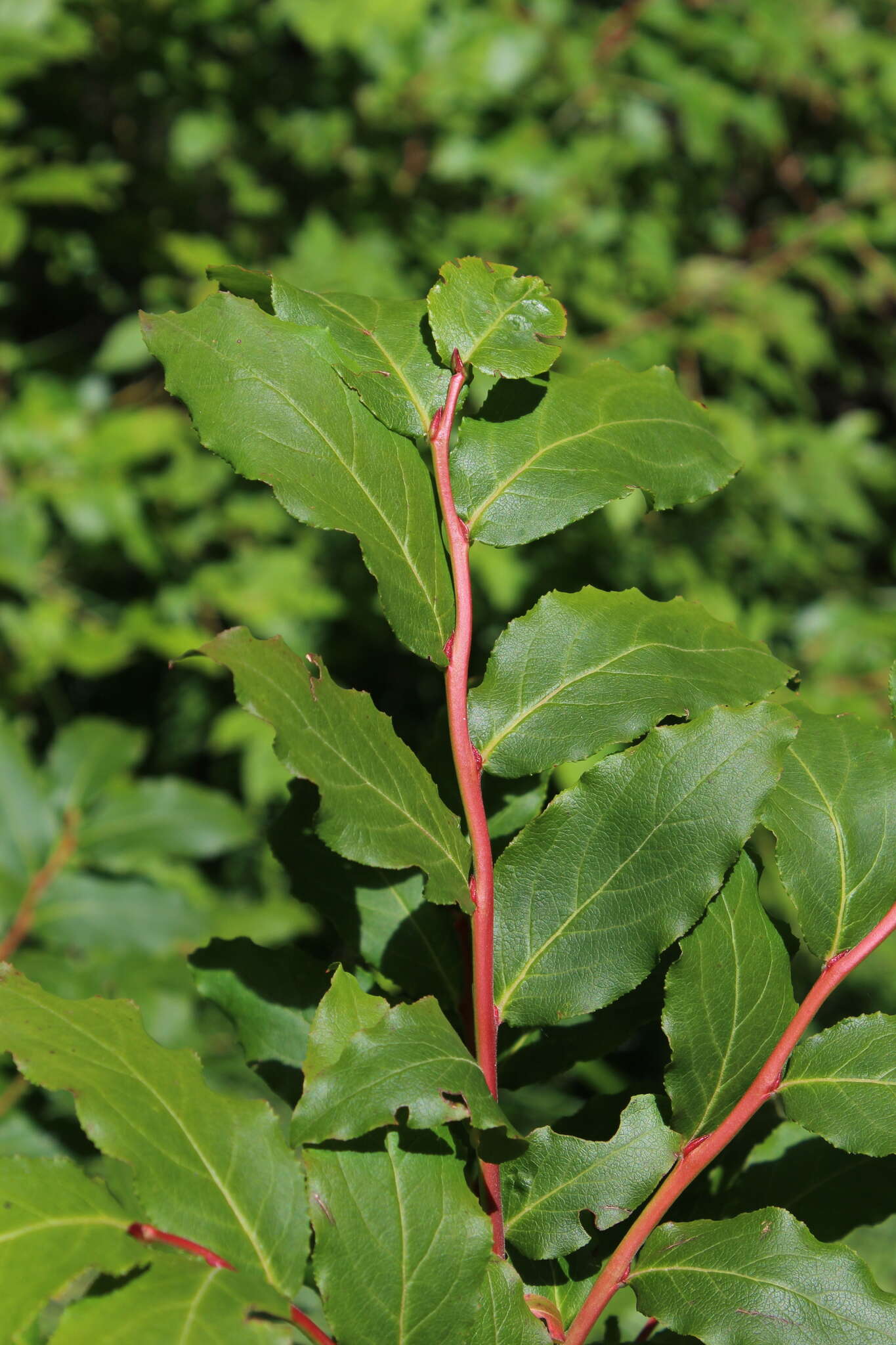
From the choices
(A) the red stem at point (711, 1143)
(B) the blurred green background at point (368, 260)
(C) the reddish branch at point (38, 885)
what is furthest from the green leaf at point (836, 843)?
(B) the blurred green background at point (368, 260)

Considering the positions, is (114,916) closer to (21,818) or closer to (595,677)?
(21,818)

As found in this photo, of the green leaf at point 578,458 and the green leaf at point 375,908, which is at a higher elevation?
the green leaf at point 578,458

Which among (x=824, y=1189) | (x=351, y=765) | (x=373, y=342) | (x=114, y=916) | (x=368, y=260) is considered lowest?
(x=114, y=916)

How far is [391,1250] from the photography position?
495mm

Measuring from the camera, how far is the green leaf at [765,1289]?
0.48 metres

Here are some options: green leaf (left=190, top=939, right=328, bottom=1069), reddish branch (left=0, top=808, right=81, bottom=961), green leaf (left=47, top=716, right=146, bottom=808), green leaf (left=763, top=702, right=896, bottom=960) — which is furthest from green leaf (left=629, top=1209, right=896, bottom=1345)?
green leaf (left=47, top=716, right=146, bottom=808)

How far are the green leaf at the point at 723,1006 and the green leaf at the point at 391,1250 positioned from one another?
0.11m

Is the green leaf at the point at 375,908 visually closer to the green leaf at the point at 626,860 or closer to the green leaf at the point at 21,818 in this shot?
the green leaf at the point at 626,860

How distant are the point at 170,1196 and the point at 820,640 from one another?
2.17 metres

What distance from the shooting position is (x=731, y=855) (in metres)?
0.52

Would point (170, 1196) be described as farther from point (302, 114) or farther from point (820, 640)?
point (302, 114)

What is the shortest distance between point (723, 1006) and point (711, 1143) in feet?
0.20

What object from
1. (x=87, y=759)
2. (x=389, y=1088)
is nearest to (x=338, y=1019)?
(x=389, y=1088)

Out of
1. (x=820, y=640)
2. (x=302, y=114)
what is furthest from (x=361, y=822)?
(x=302, y=114)
